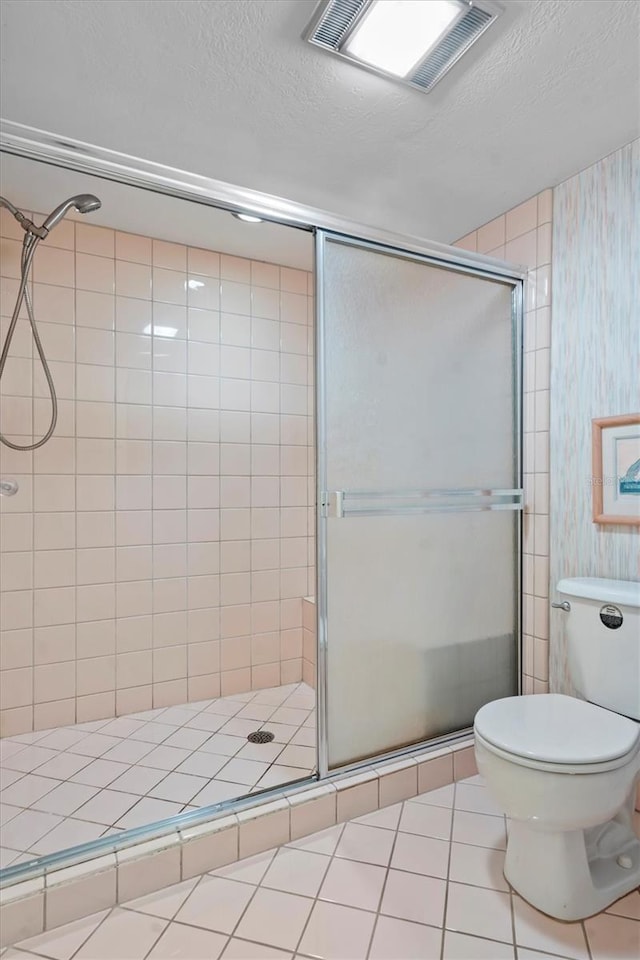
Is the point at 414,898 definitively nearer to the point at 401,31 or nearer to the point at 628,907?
the point at 628,907

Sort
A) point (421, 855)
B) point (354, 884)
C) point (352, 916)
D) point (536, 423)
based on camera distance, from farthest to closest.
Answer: point (536, 423)
point (421, 855)
point (354, 884)
point (352, 916)

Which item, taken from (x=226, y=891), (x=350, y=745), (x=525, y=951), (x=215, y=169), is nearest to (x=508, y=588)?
(x=350, y=745)

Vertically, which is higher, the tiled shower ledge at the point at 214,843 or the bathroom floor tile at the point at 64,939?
the tiled shower ledge at the point at 214,843

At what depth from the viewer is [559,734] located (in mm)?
1367

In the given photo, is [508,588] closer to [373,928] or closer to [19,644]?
[373,928]

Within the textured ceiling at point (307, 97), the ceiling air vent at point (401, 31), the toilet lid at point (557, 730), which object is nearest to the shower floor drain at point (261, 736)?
the toilet lid at point (557, 730)

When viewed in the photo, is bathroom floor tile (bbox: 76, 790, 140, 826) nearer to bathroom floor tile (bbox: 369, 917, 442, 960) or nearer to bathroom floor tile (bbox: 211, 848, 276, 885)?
bathroom floor tile (bbox: 211, 848, 276, 885)

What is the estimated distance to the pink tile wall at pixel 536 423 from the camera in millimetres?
2008

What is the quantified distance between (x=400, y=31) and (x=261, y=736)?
7.63 ft

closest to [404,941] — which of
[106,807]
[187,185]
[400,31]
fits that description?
[106,807]

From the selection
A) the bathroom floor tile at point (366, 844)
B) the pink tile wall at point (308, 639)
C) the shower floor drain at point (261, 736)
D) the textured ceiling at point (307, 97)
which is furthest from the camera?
the pink tile wall at point (308, 639)

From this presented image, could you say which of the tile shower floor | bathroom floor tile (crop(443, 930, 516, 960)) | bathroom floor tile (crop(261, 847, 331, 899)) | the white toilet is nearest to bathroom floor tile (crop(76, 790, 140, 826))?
the tile shower floor

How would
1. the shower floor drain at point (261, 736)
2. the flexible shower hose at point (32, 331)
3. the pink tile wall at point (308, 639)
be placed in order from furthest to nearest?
1. the pink tile wall at point (308, 639)
2. the shower floor drain at point (261, 736)
3. the flexible shower hose at point (32, 331)

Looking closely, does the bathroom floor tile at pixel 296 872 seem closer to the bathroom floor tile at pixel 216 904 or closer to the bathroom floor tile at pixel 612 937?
the bathroom floor tile at pixel 216 904
